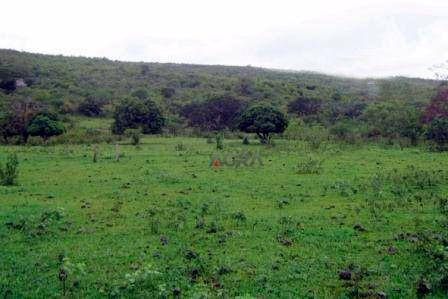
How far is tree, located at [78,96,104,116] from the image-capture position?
66562 mm

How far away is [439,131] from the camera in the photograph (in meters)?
40.7

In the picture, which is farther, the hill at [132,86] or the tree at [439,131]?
the hill at [132,86]

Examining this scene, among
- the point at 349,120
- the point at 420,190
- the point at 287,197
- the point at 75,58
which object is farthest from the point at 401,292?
the point at 75,58

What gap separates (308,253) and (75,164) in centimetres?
2052

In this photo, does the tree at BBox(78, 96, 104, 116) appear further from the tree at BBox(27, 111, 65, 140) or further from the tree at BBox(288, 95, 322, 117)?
the tree at BBox(288, 95, 322, 117)

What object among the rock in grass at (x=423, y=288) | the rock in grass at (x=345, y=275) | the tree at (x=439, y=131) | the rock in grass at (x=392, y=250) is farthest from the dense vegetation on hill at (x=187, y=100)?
the rock in grass at (x=423, y=288)

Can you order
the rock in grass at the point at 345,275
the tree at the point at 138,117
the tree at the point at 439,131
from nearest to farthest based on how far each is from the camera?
the rock in grass at the point at 345,275 < the tree at the point at 439,131 < the tree at the point at 138,117

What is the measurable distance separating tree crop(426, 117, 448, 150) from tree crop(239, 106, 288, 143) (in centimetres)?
A: 1233

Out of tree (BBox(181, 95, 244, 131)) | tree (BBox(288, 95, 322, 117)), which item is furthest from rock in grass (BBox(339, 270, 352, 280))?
tree (BBox(288, 95, 322, 117))

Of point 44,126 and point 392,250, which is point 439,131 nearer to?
point 392,250

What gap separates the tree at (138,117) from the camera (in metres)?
50.1

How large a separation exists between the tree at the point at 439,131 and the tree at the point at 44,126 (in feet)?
103

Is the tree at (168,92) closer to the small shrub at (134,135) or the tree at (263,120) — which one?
the small shrub at (134,135)

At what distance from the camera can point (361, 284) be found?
9820mm
